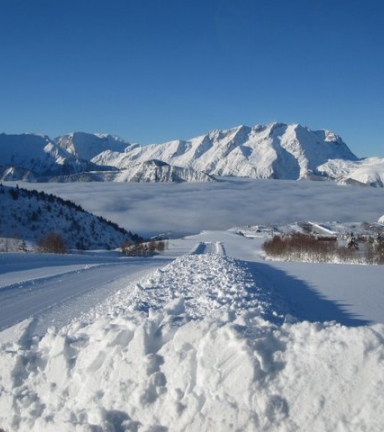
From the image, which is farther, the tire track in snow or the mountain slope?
the mountain slope

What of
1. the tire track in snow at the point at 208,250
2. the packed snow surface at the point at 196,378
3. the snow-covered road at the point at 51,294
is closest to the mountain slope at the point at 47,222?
the tire track in snow at the point at 208,250

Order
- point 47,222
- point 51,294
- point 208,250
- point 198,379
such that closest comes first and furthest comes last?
point 198,379 → point 51,294 → point 208,250 → point 47,222

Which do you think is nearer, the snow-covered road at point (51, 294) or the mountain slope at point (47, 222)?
the snow-covered road at point (51, 294)

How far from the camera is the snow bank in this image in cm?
540

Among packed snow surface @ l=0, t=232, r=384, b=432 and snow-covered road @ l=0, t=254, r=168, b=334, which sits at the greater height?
packed snow surface @ l=0, t=232, r=384, b=432

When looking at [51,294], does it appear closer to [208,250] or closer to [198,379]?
[198,379]

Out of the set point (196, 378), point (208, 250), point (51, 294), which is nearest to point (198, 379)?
point (196, 378)

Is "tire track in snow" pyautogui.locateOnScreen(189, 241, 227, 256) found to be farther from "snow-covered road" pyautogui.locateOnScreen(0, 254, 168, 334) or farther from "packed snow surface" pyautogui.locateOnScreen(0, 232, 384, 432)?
"packed snow surface" pyautogui.locateOnScreen(0, 232, 384, 432)

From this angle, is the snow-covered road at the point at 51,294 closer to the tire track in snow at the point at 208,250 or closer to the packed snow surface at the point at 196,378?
the packed snow surface at the point at 196,378

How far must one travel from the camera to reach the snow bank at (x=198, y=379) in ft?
17.7

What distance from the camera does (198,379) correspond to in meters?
5.96

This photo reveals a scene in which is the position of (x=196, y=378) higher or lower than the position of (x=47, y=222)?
higher

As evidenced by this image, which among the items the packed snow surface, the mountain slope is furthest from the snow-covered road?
the mountain slope

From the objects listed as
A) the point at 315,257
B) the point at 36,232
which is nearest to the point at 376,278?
the point at 315,257
